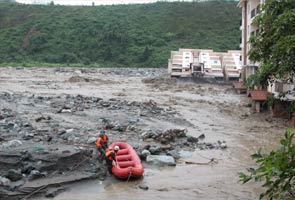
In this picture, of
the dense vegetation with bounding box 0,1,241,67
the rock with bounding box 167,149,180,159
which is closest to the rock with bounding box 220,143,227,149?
the rock with bounding box 167,149,180,159

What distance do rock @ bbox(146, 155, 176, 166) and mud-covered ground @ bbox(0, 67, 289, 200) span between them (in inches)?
5.2

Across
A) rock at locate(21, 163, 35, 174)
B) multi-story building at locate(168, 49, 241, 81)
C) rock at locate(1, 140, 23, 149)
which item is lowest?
rock at locate(21, 163, 35, 174)

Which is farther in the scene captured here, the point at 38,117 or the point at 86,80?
the point at 86,80

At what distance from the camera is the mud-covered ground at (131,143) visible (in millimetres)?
7176

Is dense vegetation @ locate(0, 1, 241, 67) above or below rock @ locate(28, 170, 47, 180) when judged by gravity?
above

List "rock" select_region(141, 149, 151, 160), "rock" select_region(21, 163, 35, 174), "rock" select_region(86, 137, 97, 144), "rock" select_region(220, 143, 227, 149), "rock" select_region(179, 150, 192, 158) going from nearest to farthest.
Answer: "rock" select_region(21, 163, 35, 174), "rock" select_region(141, 149, 151, 160), "rock" select_region(179, 150, 192, 158), "rock" select_region(86, 137, 97, 144), "rock" select_region(220, 143, 227, 149)

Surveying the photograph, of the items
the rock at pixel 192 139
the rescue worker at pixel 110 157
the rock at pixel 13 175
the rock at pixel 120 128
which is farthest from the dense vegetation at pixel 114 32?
the rock at pixel 13 175

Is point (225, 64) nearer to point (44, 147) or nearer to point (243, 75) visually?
point (243, 75)

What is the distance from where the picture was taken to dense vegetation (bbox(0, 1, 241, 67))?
2178 inches

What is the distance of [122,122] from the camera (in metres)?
13.0

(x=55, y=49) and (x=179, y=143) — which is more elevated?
(x=55, y=49)

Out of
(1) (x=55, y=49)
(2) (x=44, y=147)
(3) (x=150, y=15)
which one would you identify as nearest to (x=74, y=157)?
(2) (x=44, y=147)

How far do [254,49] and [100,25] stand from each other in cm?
6080

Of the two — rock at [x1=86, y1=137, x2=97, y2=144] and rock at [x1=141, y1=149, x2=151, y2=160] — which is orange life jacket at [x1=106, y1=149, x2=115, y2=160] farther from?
rock at [x1=86, y1=137, x2=97, y2=144]
